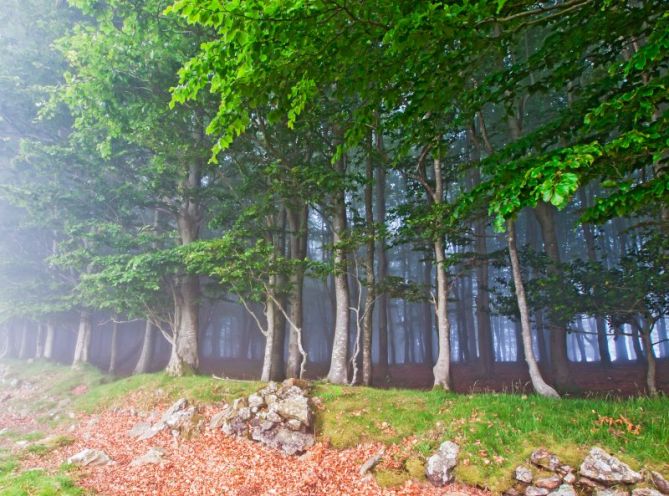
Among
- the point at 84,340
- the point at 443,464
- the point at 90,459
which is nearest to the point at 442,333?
the point at 443,464

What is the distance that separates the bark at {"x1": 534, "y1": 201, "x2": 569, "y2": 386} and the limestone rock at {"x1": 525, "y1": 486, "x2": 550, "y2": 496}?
9.18 m

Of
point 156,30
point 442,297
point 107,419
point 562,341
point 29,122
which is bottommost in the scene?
point 107,419

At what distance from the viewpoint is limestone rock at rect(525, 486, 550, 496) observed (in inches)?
246

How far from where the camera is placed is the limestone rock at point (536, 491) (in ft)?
20.5

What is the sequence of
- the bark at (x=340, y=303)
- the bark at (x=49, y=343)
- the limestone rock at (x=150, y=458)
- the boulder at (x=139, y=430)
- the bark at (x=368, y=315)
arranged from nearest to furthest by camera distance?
the limestone rock at (x=150, y=458) < the boulder at (x=139, y=430) < the bark at (x=340, y=303) < the bark at (x=368, y=315) < the bark at (x=49, y=343)

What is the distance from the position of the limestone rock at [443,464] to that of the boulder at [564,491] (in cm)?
175

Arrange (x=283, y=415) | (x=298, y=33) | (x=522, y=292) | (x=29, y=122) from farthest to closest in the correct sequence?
(x=29, y=122)
(x=522, y=292)
(x=283, y=415)
(x=298, y=33)

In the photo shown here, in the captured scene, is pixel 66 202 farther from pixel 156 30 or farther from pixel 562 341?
pixel 562 341

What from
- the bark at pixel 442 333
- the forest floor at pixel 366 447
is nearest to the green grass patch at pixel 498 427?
the forest floor at pixel 366 447

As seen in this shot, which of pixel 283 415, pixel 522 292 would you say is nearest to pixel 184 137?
pixel 283 415

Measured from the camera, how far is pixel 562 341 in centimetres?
1478

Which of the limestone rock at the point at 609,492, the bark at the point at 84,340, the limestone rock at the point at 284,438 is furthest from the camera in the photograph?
the bark at the point at 84,340

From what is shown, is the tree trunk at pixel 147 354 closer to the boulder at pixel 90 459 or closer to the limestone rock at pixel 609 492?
the boulder at pixel 90 459

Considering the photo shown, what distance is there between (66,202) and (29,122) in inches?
272
